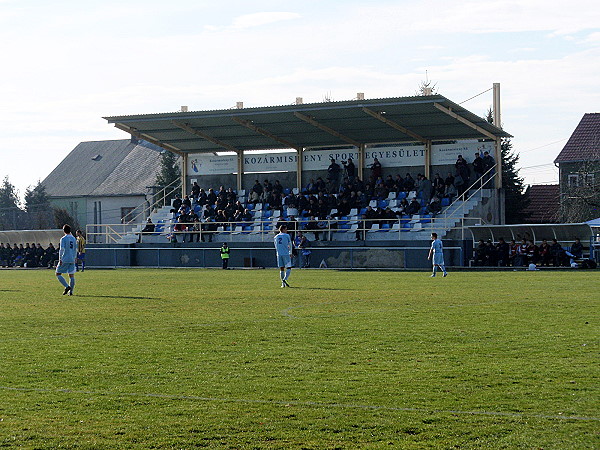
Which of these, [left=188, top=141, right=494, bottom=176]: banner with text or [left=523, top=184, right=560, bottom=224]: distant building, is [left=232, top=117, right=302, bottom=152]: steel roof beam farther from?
[left=523, top=184, right=560, bottom=224]: distant building

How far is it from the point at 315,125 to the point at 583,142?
27735 mm

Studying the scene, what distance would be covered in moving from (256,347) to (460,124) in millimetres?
36632

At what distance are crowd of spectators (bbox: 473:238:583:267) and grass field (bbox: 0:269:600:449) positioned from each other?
22.2 meters

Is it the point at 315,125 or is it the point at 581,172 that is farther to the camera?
the point at 581,172

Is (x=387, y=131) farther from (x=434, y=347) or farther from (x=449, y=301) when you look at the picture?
(x=434, y=347)

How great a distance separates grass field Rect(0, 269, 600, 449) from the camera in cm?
777

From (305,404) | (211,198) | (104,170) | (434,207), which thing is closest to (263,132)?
(211,198)

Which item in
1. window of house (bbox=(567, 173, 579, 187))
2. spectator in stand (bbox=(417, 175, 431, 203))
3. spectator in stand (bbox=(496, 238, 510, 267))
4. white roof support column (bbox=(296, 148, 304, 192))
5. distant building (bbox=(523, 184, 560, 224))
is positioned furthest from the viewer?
distant building (bbox=(523, 184, 560, 224))

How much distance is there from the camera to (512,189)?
209 feet

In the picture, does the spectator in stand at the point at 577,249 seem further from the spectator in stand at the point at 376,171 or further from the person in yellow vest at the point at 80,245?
the person in yellow vest at the point at 80,245

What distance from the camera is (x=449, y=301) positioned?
2152 centimetres

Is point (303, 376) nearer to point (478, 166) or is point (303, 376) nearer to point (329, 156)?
point (478, 166)

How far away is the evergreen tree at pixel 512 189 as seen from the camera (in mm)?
62344

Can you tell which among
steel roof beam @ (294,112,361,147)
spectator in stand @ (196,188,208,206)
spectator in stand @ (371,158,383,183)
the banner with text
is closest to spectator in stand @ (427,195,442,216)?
the banner with text
